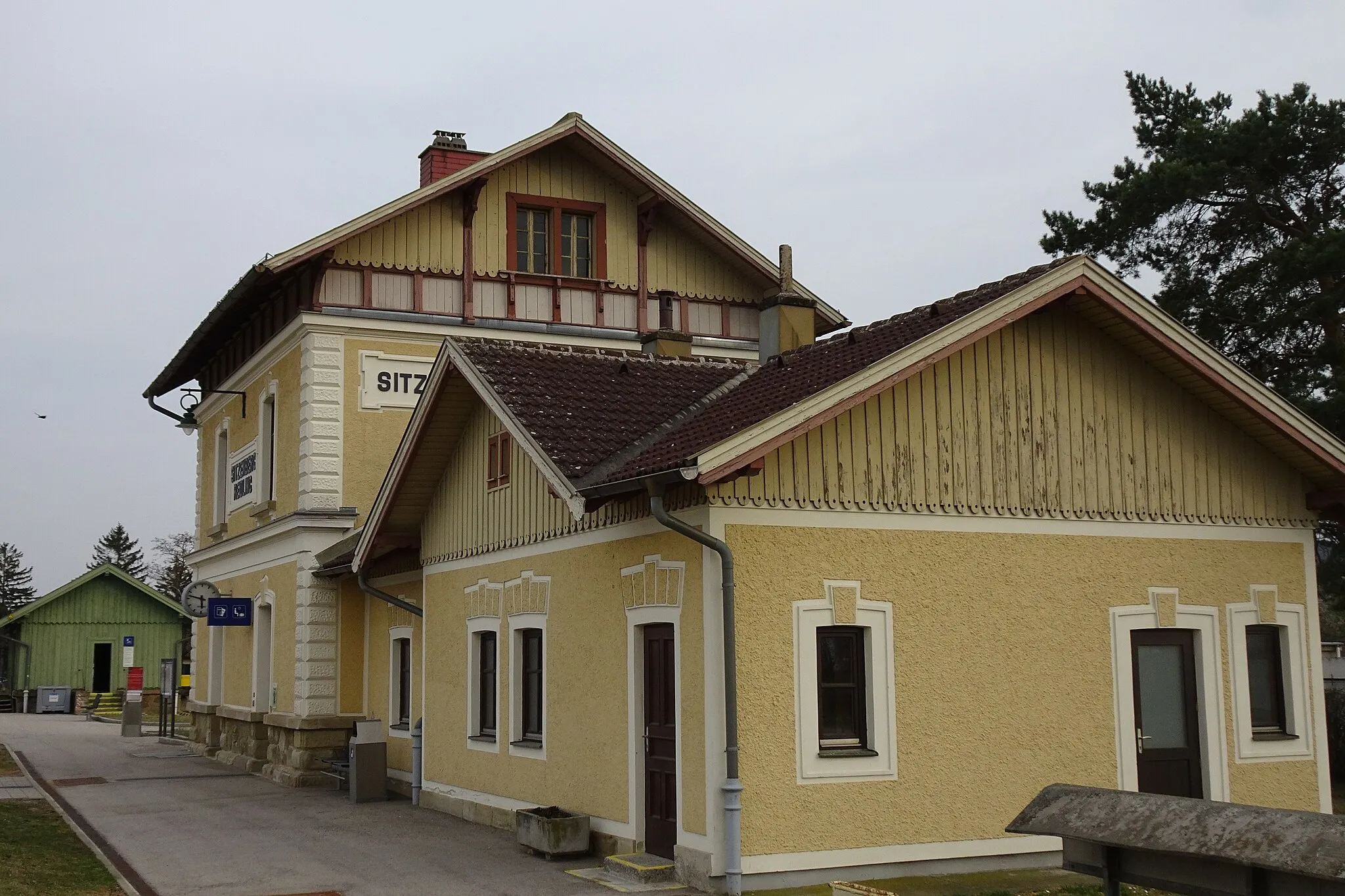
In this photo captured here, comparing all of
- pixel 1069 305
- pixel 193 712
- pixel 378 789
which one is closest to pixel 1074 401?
pixel 1069 305

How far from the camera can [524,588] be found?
48.0 ft

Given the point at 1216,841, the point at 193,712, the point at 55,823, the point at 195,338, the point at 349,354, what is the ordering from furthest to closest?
the point at 193,712 < the point at 195,338 < the point at 349,354 < the point at 55,823 < the point at 1216,841

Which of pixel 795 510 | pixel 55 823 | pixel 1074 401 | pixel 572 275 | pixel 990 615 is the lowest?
pixel 55 823

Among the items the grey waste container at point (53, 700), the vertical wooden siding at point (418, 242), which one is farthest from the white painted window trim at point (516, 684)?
the grey waste container at point (53, 700)

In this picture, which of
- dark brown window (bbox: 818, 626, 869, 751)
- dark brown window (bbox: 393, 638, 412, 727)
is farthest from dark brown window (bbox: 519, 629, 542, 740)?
dark brown window (bbox: 393, 638, 412, 727)

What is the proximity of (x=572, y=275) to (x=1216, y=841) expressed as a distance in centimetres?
1745

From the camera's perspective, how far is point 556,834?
12.9 meters

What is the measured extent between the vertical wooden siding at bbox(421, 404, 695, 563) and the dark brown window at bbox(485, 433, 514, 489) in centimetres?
8

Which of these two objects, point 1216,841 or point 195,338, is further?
point 195,338

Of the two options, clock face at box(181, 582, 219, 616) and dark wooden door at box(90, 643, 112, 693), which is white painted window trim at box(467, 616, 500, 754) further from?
dark wooden door at box(90, 643, 112, 693)

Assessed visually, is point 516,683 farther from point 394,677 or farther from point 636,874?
point 394,677

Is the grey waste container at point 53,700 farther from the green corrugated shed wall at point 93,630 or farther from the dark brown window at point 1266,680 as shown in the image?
the dark brown window at point 1266,680

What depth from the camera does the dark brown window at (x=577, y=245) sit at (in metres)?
23.5

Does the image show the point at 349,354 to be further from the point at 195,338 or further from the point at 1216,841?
the point at 1216,841
